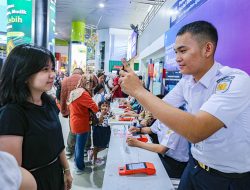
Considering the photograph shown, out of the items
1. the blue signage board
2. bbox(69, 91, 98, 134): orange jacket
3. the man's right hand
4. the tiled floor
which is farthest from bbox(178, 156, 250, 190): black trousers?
bbox(69, 91, 98, 134): orange jacket

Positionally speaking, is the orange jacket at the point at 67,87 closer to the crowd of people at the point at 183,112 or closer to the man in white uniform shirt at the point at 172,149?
the man in white uniform shirt at the point at 172,149

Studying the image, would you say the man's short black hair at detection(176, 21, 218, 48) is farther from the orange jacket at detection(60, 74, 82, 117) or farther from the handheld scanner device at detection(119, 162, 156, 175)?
the orange jacket at detection(60, 74, 82, 117)

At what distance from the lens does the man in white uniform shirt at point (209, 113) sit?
3.14 ft

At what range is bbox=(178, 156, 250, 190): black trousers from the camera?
1.14 m

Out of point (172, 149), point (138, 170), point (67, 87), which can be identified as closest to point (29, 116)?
point (138, 170)

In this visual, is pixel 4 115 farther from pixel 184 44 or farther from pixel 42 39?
pixel 42 39

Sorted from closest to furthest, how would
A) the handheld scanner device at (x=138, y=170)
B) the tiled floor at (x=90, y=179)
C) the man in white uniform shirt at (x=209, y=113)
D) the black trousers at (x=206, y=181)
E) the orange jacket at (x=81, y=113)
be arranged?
1. the man in white uniform shirt at (x=209, y=113)
2. the black trousers at (x=206, y=181)
3. the handheld scanner device at (x=138, y=170)
4. the tiled floor at (x=90, y=179)
5. the orange jacket at (x=81, y=113)

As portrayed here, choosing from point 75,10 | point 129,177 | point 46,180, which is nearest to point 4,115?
point 46,180

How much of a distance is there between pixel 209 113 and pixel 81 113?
2770 millimetres

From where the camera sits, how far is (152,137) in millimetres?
2895

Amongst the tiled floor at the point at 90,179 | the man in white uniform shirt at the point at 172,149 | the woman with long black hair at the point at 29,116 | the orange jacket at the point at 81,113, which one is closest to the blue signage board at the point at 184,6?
the man in white uniform shirt at the point at 172,149

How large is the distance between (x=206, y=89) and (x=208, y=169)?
1.37 feet

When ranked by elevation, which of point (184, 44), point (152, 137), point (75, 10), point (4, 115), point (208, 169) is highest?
point (75, 10)

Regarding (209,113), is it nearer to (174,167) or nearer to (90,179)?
(174,167)
